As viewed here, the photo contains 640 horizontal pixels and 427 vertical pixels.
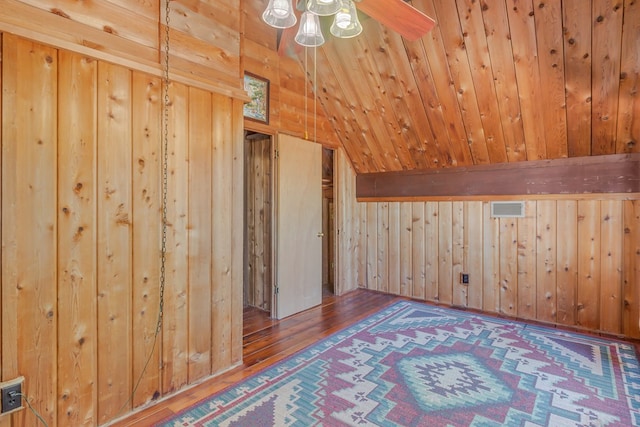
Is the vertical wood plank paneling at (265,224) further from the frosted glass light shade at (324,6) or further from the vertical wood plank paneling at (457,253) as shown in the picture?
the vertical wood plank paneling at (457,253)

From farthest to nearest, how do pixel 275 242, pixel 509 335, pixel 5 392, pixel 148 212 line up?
pixel 275 242, pixel 509 335, pixel 148 212, pixel 5 392

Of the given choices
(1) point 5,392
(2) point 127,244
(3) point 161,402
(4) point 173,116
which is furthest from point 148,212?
(3) point 161,402

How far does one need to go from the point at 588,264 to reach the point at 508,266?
72 centimetres

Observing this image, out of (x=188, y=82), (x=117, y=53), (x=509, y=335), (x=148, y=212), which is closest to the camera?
(x=117, y=53)

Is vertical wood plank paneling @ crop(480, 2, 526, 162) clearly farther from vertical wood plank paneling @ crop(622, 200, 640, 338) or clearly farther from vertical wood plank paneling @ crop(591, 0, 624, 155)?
vertical wood plank paneling @ crop(622, 200, 640, 338)

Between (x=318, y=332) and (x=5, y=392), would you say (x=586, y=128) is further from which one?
(x=5, y=392)

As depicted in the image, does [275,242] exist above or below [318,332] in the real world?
above

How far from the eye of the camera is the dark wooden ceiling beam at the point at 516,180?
3.17 meters

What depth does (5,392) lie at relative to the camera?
155 centimetres

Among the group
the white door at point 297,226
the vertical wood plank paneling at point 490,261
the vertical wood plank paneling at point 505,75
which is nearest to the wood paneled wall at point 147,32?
the white door at point 297,226

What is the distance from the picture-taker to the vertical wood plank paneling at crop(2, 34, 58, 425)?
1556 millimetres

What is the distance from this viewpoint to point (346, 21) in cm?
189

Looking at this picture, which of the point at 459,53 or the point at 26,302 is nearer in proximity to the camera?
the point at 26,302

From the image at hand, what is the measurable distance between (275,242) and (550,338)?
283 cm
